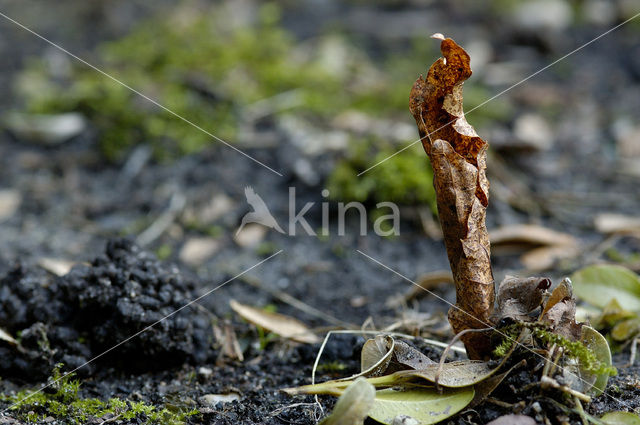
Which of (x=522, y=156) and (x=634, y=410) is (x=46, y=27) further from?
(x=634, y=410)

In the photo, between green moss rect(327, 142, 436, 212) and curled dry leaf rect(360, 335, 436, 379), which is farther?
green moss rect(327, 142, 436, 212)

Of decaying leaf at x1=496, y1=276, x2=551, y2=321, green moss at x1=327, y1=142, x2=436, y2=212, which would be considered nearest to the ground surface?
green moss at x1=327, y1=142, x2=436, y2=212

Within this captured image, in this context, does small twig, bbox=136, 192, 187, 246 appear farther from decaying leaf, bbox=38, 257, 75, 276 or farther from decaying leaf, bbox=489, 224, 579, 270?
decaying leaf, bbox=489, 224, 579, 270

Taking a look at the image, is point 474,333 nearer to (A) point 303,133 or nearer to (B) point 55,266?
(B) point 55,266

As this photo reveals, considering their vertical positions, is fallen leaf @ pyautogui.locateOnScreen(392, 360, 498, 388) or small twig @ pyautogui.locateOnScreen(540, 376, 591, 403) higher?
small twig @ pyautogui.locateOnScreen(540, 376, 591, 403)

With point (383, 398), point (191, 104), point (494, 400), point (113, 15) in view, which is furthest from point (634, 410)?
point (113, 15)

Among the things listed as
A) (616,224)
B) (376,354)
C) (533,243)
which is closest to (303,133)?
(533,243)
